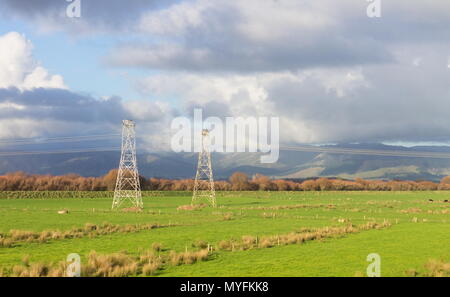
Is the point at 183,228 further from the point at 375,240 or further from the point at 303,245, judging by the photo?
the point at 375,240

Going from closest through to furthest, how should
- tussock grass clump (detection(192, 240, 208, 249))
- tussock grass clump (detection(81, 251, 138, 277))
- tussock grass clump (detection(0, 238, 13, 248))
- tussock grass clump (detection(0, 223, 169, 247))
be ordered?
tussock grass clump (detection(81, 251, 138, 277))
tussock grass clump (detection(192, 240, 208, 249))
tussock grass clump (detection(0, 238, 13, 248))
tussock grass clump (detection(0, 223, 169, 247))

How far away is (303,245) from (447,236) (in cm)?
1799

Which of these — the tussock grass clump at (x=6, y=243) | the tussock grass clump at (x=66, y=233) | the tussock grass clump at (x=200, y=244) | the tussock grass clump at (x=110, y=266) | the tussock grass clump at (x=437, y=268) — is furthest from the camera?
the tussock grass clump at (x=66, y=233)

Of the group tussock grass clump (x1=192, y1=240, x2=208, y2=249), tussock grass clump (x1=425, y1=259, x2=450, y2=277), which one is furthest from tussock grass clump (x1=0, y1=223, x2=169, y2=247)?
tussock grass clump (x1=425, y1=259, x2=450, y2=277)

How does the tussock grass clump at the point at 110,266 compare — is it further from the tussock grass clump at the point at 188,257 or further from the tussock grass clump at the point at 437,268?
the tussock grass clump at the point at 437,268

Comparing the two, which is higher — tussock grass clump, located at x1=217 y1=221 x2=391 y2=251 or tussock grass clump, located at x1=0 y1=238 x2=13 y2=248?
tussock grass clump, located at x1=0 y1=238 x2=13 y2=248

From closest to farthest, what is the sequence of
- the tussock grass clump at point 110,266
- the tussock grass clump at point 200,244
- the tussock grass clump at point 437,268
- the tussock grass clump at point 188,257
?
1. the tussock grass clump at point 110,266
2. the tussock grass clump at point 437,268
3. the tussock grass clump at point 188,257
4. the tussock grass clump at point 200,244

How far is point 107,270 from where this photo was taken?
89.1ft

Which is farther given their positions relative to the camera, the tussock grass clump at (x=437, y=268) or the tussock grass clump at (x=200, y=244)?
the tussock grass clump at (x=200, y=244)

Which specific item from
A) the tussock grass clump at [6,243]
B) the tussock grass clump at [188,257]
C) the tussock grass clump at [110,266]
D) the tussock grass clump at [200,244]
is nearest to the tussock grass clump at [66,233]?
the tussock grass clump at [6,243]

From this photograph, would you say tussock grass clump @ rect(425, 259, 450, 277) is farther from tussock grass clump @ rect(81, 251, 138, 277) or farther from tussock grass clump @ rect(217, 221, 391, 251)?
tussock grass clump @ rect(81, 251, 138, 277)
